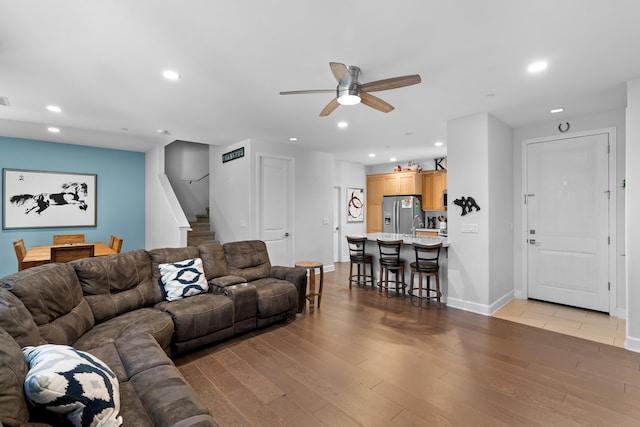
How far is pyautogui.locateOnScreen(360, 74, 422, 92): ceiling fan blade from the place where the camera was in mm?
2311

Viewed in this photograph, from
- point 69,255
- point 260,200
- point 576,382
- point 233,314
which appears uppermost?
point 260,200

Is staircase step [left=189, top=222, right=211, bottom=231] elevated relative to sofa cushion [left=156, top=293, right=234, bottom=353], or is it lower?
elevated

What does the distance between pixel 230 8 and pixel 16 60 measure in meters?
2.13

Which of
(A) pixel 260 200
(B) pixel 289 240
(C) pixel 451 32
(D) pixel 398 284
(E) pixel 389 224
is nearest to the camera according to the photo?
(C) pixel 451 32

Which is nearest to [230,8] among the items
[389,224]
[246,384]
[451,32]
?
[451,32]

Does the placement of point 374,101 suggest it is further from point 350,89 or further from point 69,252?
point 69,252

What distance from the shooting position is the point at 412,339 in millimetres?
3191

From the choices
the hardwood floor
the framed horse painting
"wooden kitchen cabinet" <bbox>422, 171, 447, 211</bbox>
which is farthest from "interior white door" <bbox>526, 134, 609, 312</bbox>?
the framed horse painting

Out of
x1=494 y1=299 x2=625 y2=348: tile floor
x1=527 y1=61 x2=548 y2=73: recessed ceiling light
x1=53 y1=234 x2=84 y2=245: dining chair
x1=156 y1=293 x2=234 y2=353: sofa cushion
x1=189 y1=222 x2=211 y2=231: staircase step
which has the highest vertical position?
x1=527 y1=61 x2=548 y2=73: recessed ceiling light

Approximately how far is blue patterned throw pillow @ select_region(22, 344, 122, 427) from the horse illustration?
581 cm

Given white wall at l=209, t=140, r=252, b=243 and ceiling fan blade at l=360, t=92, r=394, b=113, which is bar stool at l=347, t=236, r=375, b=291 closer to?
white wall at l=209, t=140, r=252, b=243

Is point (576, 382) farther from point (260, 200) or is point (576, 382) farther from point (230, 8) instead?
point (260, 200)

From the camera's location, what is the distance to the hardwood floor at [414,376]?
203 centimetres

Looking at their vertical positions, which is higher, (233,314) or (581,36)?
(581,36)
